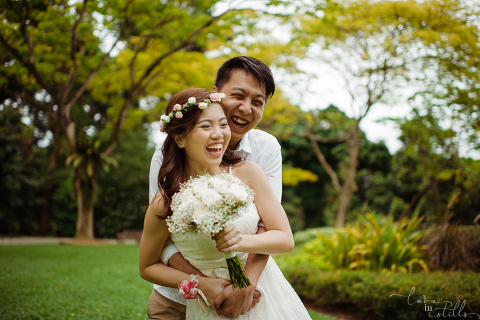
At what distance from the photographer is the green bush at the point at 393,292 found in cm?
443

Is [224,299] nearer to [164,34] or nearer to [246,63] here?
[246,63]

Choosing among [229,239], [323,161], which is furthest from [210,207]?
[323,161]

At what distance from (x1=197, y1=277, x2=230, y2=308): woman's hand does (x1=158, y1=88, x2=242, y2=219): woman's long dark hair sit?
44 centimetres

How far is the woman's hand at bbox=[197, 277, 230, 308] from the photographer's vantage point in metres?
1.94

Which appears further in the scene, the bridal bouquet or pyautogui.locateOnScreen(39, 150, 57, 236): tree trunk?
pyautogui.locateOnScreen(39, 150, 57, 236): tree trunk

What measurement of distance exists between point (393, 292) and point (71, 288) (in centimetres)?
572

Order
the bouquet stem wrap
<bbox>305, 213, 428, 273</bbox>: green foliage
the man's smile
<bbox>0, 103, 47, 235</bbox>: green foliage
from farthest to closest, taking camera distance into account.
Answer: <bbox>0, 103, 47, 235</bbox>: green foliage < <bbox>305, 213, 428, 273</bbox>: green foliage < the man's smile < the bouquet stem wrap

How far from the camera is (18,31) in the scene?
978cm

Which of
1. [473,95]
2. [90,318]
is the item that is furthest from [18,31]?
[473,95]

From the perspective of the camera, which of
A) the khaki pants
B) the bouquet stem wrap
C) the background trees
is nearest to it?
the bouquet stem wrap

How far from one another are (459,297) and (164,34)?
10920 mm

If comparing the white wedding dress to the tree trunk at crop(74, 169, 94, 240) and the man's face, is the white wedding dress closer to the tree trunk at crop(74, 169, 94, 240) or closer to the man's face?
the man's face

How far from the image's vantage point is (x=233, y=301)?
192 centimetres

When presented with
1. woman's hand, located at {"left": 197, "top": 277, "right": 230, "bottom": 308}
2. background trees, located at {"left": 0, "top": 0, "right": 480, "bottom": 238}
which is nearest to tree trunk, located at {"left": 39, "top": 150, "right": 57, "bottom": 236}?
background trees, located at {"left": 0, "top": 0, "right": 480, "bottom": 238}
